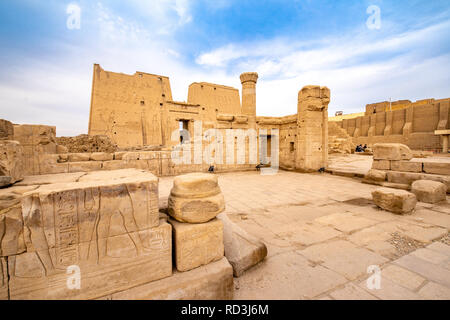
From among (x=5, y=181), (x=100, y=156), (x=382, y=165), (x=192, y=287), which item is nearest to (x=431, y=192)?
(x=382, y=165)

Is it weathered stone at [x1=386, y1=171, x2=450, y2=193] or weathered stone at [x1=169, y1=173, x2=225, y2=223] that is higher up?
weathered stone at [x1=169, y1=173, x2=225, y2=223]

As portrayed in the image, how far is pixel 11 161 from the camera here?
5.37 feet

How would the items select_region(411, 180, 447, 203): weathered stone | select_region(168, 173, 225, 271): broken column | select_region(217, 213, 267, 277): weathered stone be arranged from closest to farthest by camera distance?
1. select_region(168, 173, 225, 271): broken column
2. select_region(217, 213, 267, 277): weathered stone
3. select_region(411, 180, 447, 203): weathered stone

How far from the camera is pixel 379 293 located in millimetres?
1703

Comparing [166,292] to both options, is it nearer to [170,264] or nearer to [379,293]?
[170,264]

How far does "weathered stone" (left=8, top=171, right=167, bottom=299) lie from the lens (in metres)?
1.25

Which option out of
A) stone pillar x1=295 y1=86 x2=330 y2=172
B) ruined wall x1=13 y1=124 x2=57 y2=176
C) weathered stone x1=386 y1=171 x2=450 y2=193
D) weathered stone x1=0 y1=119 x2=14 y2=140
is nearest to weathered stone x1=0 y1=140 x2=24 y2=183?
weathered stone x1=0 y1=119 x2=14 y2=140

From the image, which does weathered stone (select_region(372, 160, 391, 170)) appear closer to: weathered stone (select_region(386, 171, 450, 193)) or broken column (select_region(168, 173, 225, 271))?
weathered stone (select_region(386, 171, 450, 193))

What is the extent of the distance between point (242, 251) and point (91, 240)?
4.67 feet

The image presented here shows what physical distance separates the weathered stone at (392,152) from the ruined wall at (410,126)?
53.1 ft

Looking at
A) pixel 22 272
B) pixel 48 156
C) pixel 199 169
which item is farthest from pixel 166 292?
pixel 199 169

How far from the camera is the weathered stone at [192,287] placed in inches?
56.7

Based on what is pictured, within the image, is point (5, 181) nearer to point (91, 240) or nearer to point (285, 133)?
point (91, 240)

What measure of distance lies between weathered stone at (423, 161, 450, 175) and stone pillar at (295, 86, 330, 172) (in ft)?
12.0
